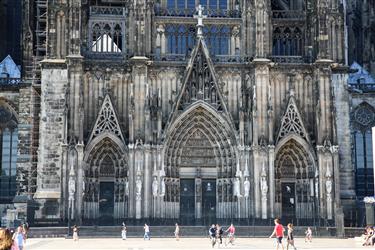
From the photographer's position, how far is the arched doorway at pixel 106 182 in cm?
4147

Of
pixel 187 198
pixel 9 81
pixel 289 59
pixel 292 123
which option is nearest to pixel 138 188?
pixel 187 198

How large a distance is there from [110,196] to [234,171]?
27.6 feet

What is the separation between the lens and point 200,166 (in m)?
43.6

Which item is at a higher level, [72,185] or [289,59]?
[289,59]

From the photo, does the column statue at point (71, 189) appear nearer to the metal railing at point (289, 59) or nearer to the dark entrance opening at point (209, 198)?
→ the dark entrance opening at point (209, 198)

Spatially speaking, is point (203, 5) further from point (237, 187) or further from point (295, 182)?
point (295, 182)

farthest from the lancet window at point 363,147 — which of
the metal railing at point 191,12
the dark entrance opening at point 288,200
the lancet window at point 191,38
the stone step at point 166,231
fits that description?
→ the metal railing at point 191,12

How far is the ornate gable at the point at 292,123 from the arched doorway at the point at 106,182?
1075 cm

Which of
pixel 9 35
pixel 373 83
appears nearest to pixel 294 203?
pixel 373 83

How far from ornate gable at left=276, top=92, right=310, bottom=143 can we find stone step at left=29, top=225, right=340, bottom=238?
22.1 feet

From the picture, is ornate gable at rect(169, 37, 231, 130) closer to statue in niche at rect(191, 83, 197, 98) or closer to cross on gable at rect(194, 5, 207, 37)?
statue in niche at rect(191, 83, 197, 98)

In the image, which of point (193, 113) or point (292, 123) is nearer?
point (292, 123)

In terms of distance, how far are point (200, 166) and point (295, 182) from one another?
658 centimetres

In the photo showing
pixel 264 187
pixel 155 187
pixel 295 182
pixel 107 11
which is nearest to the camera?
pixel 155 187
